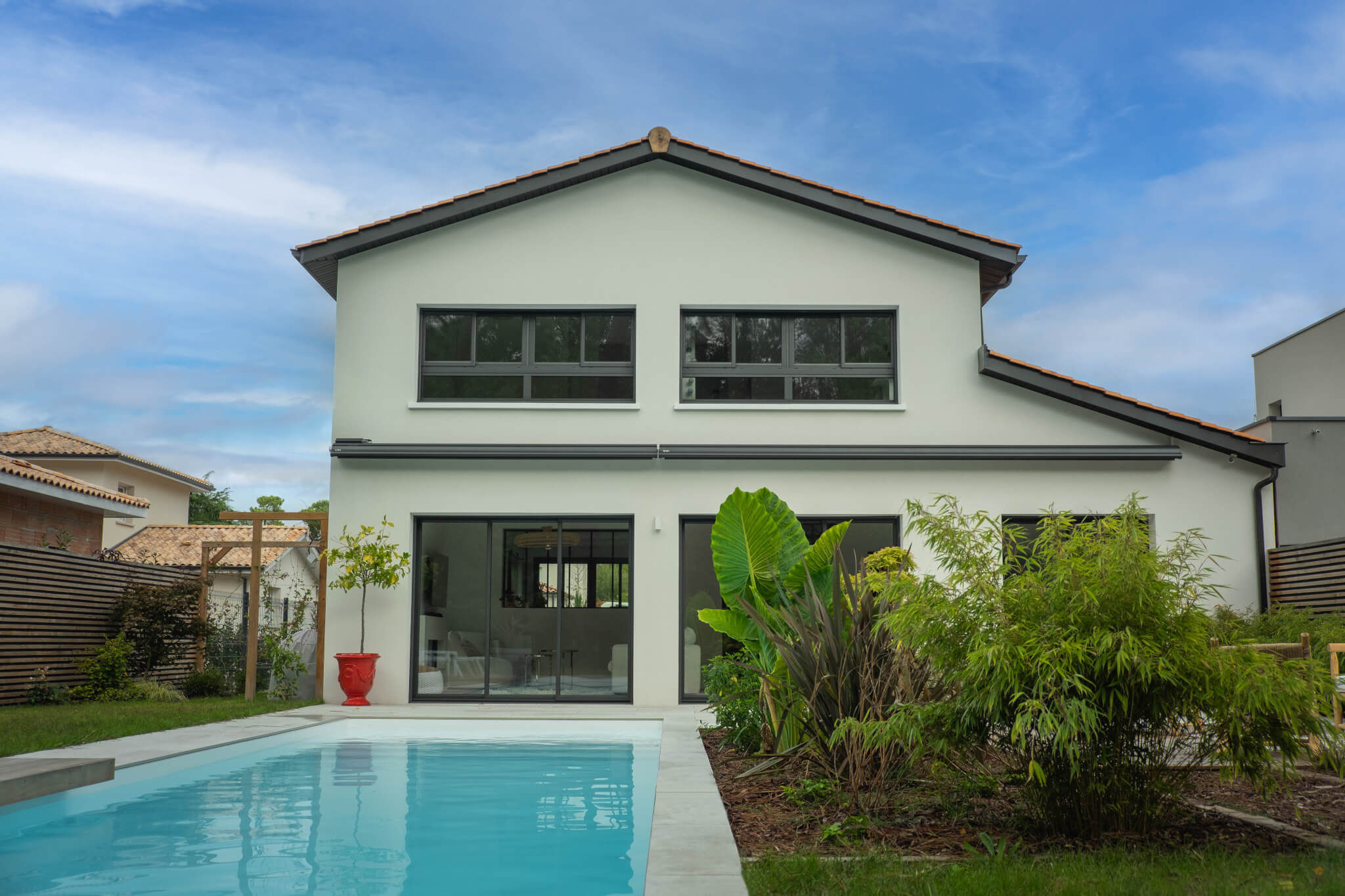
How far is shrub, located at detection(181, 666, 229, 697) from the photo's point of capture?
52.1 ft

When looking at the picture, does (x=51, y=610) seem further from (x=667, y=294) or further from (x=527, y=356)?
(x=667, y=294)

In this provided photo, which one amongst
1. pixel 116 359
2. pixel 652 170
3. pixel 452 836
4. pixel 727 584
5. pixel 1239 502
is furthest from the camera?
pixel 116 359

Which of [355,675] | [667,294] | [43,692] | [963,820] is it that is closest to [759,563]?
[963,820]

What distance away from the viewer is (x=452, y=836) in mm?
6074

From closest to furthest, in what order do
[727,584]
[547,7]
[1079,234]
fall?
[727,584] → [547,7] → [1079,234]

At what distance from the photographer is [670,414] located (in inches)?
577

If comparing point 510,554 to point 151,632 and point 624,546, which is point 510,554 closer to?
point 624,546

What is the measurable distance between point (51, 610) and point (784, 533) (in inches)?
450

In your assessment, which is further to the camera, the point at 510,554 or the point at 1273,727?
the point at 510,554

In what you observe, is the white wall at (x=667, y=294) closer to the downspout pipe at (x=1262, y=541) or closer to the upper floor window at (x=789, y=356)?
the upper floor window at (x=789, y=356)

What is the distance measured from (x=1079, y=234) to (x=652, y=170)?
16.3m

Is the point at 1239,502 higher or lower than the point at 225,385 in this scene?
lower

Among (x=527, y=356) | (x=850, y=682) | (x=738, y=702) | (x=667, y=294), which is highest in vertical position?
(x=667, y=294)

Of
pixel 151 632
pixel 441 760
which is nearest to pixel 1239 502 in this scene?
pixel 441 760
